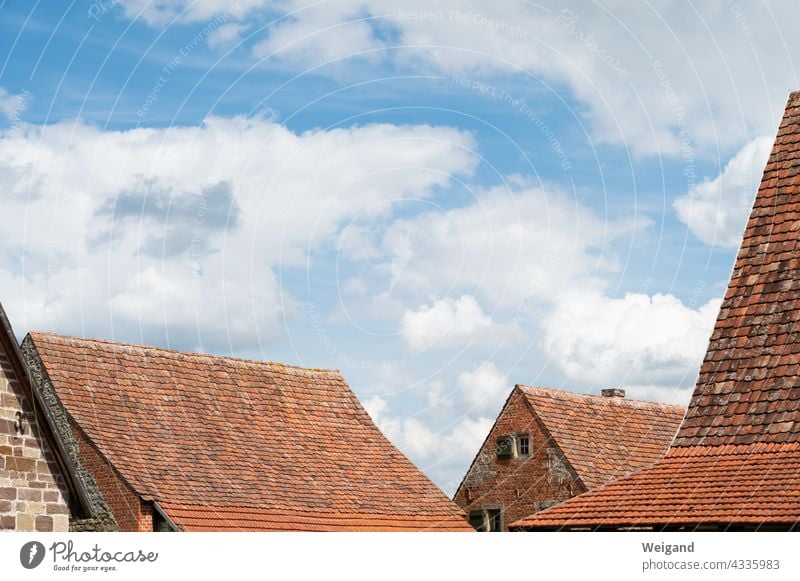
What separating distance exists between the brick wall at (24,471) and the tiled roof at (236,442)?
1100cm

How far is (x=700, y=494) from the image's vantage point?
683 inches

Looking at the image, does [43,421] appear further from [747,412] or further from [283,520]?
[283,520]

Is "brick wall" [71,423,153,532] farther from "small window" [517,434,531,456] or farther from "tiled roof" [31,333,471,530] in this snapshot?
"small window" [517,434,531,456]

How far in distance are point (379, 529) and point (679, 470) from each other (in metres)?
17.8

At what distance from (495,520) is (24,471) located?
27.8 metres

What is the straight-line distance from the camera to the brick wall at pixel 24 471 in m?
19.1

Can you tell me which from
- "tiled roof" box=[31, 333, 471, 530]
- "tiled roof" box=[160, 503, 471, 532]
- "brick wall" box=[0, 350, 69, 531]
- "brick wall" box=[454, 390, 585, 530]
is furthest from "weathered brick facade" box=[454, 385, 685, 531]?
"brick wall" box=[0, 350, 69, 531]

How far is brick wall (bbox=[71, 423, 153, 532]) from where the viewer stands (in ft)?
101

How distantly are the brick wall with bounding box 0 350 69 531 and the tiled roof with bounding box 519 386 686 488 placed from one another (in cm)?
2487

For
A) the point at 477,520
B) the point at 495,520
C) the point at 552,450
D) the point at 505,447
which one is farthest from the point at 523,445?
the point at 477,520

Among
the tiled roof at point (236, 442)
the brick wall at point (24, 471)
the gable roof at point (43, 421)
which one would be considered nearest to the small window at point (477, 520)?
the tiled roof at point (236, 442)

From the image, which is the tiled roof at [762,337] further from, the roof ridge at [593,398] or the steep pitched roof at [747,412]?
the roof ridge at [593,398]
